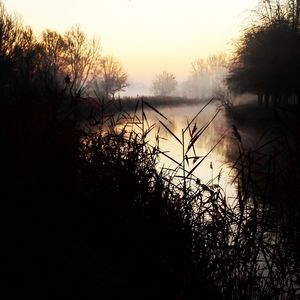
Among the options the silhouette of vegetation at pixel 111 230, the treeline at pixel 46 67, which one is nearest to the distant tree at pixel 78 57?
the treeline at pixel 46 67

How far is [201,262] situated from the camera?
10.7ft

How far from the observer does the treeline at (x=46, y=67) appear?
5078 millimetres

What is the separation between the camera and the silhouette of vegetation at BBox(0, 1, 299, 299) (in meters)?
2.85

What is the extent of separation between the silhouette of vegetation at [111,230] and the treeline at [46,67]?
1.44ft

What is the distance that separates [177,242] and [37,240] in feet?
3.70

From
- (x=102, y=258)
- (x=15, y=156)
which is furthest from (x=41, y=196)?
(x=102, y=258)

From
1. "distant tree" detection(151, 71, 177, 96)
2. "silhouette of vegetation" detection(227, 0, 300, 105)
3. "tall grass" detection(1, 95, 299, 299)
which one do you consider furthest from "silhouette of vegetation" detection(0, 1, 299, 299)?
"distant tree" detection(151, 71, 177, 96)

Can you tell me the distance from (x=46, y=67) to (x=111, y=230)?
11086 millimetres

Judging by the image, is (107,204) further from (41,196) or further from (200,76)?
(200,76)

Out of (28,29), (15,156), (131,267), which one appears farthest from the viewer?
(28,29)

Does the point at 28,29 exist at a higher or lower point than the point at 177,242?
higher

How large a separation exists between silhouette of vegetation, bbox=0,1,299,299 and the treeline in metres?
0.44

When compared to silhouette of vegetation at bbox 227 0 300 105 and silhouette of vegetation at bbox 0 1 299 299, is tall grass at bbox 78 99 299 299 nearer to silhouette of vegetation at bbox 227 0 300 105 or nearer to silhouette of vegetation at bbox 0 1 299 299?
silhouette of vegetation at bbox 0 1 299 299

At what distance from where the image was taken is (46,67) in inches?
539
